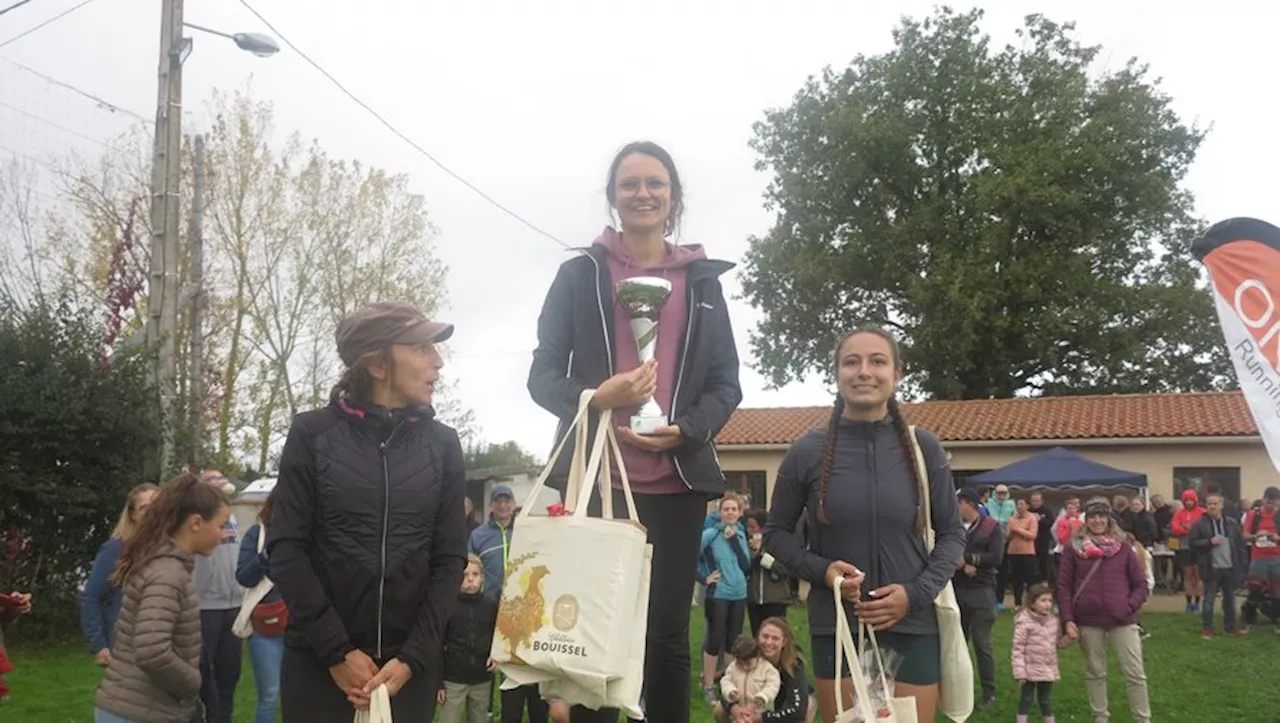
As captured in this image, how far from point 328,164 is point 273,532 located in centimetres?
2571

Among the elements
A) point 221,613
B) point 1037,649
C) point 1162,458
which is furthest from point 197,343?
point 1162,458

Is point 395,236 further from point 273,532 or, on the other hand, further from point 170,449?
point 273,532

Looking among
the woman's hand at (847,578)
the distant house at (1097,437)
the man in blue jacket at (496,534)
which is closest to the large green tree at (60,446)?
the man in blue jacket at (496,534)

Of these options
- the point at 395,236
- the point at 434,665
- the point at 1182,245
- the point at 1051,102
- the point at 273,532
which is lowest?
the point at 434,665

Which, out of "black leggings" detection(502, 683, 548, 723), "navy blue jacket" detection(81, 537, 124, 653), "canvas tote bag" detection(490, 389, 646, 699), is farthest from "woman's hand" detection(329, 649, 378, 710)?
"black leggings" detection(502, 683, 548, 723)

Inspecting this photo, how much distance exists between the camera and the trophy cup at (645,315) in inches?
118

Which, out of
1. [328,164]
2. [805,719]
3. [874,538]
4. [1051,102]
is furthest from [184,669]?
[1051,102]

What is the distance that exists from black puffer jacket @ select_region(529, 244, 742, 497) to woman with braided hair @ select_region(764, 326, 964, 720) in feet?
1.19

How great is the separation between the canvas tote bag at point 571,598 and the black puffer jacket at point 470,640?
202 inches

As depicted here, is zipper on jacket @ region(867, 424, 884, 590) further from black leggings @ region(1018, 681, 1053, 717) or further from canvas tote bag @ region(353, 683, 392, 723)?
black leggings @ region(1018, 681, 1053, 717)

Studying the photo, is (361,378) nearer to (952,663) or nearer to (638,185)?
(638,185)

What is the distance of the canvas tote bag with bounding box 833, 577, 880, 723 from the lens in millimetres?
2986

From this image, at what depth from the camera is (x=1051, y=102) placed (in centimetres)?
3462

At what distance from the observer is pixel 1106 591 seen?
9070mm
